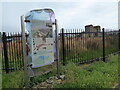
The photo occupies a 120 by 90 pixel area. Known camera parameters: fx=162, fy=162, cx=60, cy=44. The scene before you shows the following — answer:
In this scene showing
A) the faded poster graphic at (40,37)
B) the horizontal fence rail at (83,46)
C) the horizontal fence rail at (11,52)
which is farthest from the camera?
the horizontal fence rail at (83,46)

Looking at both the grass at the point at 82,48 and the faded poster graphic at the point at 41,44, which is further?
the grass at the point at 82,48

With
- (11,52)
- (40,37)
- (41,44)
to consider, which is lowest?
(11,52)

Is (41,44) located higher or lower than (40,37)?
Result: lower

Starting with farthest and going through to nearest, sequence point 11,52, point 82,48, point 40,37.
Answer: point 82,48 < point 11,52 < point 40,37

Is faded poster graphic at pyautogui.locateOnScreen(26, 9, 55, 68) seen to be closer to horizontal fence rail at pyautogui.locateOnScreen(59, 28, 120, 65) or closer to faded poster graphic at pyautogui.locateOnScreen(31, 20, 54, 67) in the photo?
faded poster graphic at pyautogui.locateOnScreen(31, 20, 54, 67)

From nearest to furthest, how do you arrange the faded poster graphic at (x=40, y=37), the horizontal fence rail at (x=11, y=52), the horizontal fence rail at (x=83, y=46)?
the faded poster graphic at (x=40, y=37) → the horizontal fence rail at (x=11, y=52) → the horizontal fence rail at (x=83, y=46)

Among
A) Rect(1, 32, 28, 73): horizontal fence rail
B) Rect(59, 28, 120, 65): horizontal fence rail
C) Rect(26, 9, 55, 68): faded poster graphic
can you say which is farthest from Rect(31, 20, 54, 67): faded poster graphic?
Rect(59, 28, 120, 65): horizontal fence rail

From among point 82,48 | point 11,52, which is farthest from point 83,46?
point 11,52

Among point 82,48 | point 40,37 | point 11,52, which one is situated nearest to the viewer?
point 40,37

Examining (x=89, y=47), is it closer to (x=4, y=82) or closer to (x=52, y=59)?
(x=52, y=59)

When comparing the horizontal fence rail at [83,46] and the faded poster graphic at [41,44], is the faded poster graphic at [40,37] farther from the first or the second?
the horizontal fence rail at [83,46]

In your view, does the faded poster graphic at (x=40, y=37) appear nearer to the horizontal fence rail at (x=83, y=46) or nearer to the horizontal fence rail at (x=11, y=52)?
the horizontal fence rail at (x=11, y=52)

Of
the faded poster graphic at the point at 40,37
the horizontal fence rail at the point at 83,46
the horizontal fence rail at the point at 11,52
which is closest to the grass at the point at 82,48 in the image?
the horizontal fence rail at the point at 83,46

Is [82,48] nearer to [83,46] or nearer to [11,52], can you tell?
[83,46]
